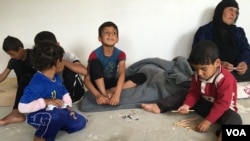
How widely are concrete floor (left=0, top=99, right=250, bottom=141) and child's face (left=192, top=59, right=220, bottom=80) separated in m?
0.30

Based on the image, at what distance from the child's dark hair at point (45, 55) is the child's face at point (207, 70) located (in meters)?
0.70

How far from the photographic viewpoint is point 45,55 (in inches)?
52.7

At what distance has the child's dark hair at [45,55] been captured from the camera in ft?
4.39

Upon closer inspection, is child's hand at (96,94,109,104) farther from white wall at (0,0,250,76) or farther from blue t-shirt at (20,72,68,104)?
white wall at (0,0,250,76)

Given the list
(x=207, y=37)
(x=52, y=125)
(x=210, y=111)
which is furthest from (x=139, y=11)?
(x=52, y=125)

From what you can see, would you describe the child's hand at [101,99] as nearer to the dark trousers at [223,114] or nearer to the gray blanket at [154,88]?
the gray blanket at [154,88]

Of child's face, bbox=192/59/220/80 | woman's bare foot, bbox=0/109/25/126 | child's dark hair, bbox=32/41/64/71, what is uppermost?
child's dark hair, bbox=32/41/64/71

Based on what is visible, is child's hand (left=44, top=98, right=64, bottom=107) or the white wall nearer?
child's hand (left=44, top=98, right=64, bottom=107)

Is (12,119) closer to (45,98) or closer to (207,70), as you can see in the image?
(45,98)

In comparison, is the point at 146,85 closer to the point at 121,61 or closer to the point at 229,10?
the point at 121,61

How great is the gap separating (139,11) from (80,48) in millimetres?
612

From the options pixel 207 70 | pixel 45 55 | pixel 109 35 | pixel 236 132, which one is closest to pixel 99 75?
pixel 109 35

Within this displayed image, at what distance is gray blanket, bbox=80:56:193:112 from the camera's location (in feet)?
5.84

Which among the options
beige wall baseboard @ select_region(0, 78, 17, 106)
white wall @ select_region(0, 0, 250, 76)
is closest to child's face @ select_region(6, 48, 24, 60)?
beige wall baseboard @ select_region(0, 78, 17, 106)
